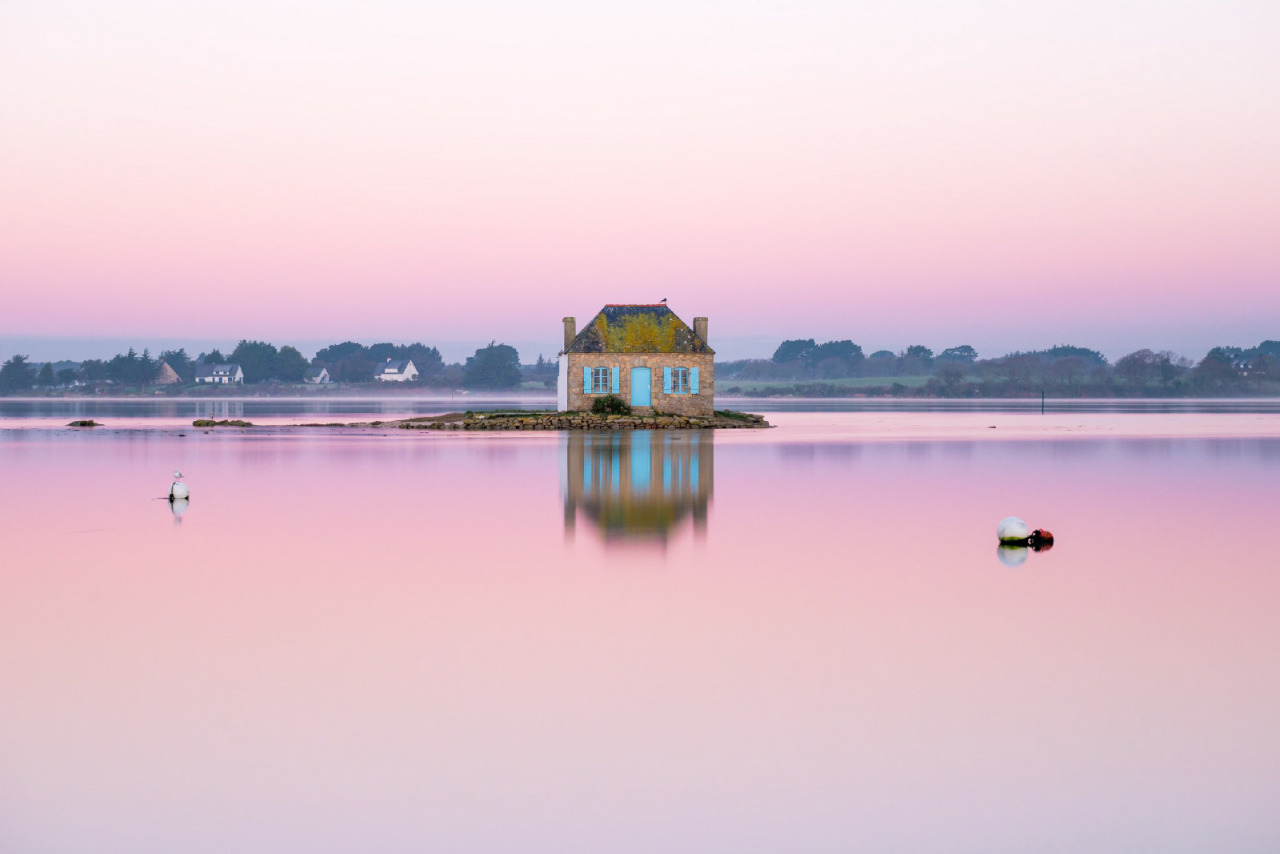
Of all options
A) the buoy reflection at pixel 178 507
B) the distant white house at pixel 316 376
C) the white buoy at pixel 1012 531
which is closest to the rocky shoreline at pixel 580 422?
the buoy reflection at pixel 178 507

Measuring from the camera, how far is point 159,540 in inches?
578

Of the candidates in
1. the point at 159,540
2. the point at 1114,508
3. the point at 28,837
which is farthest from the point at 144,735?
the point at 1114,508

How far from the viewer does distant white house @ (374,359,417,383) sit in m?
179

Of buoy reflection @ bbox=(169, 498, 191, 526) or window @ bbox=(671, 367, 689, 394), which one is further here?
window @ bbox=(671, 367, 689, 394)

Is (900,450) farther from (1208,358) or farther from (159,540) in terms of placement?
(1208,358)

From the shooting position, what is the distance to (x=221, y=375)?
543ft

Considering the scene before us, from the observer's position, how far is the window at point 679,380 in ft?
158

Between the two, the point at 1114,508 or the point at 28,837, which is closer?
the point at 28,837

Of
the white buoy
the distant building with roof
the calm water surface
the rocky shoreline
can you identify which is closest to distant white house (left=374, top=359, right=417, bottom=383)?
the distant building with roof

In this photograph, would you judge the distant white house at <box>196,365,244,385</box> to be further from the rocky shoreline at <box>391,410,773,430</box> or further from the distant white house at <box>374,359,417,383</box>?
the rocky shoreline at <box>391,410,773,430</box>

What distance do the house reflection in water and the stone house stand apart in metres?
10.8

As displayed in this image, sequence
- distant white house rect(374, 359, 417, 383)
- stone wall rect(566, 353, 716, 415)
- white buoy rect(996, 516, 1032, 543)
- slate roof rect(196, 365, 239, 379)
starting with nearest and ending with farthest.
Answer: white buoy rect(996, 516, 1032, 543), stone wall rect(566, 353, 716, 415), slate roof rect(196, 365, 239, 379), distant white house rect(374, 359, 417, 383)

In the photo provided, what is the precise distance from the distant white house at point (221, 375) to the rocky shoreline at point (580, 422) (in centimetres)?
12334

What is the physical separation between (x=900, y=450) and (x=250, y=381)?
14885 cm
